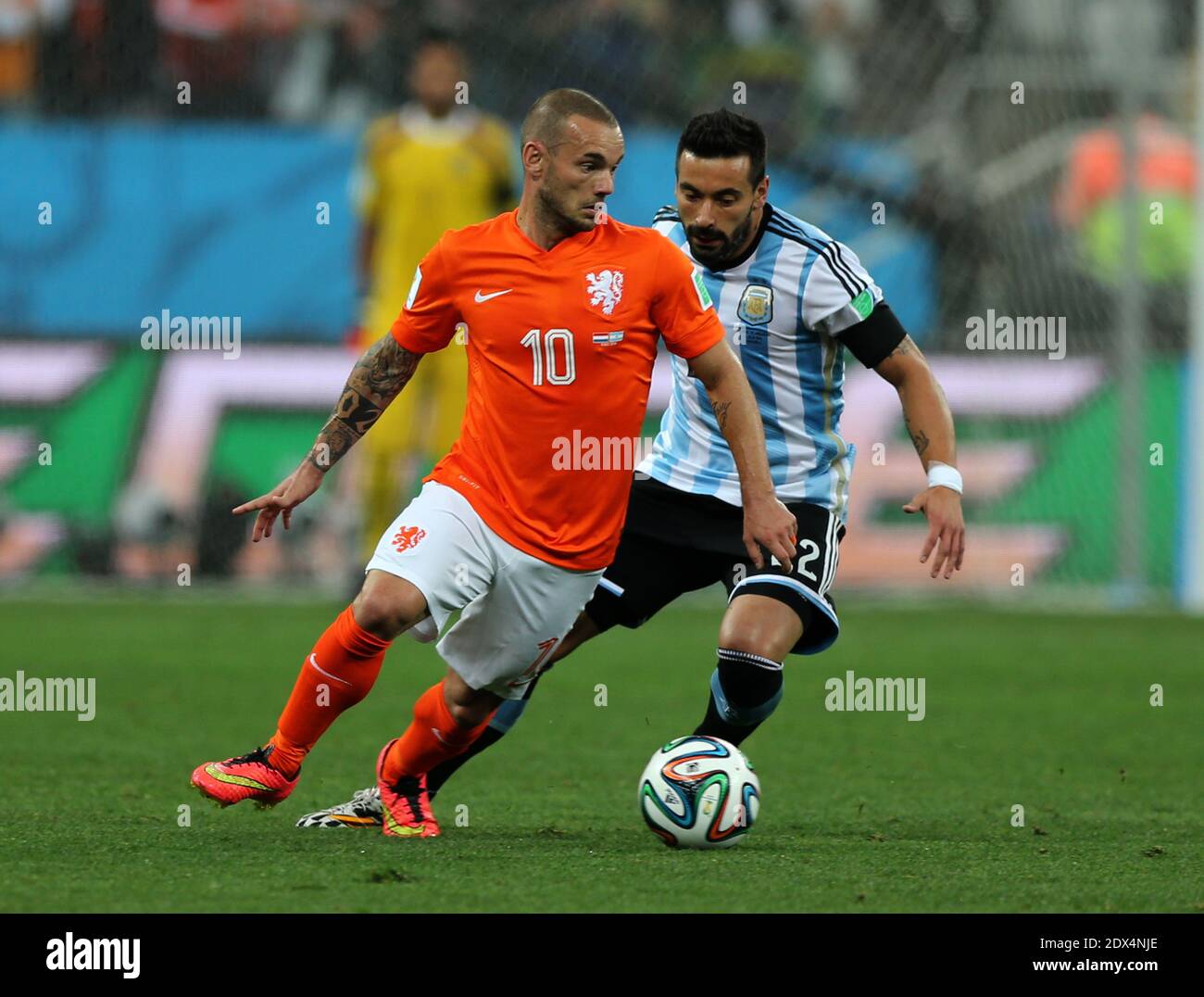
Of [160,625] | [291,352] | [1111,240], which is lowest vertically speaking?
[160,625]

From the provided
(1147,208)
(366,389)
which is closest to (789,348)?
(366,389)

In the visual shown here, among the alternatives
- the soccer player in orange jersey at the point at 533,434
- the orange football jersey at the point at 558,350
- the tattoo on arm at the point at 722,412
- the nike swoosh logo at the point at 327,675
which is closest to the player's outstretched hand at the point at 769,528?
the soccer player in orange jersey at the point at 533,434

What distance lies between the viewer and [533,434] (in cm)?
553

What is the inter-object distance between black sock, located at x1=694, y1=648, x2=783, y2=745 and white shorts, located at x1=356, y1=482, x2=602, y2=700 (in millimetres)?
460

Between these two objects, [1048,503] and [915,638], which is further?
[1048,503]

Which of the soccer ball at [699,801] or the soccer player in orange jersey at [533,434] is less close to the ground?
the soccer player in orange jersey at [533,434]

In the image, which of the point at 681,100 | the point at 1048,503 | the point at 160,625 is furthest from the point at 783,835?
the point at 681,100

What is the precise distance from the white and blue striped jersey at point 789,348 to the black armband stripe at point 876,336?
4cm

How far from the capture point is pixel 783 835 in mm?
5785

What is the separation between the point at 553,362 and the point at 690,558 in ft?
3.18

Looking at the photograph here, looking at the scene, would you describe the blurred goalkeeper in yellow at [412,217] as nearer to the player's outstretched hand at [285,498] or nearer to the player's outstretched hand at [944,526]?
the player's outstretched hand at [285,498]

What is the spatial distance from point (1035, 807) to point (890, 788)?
0.57 m

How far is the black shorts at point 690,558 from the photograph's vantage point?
605 centimetres

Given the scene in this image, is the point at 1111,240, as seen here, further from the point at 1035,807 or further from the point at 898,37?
the point at 1035,807
